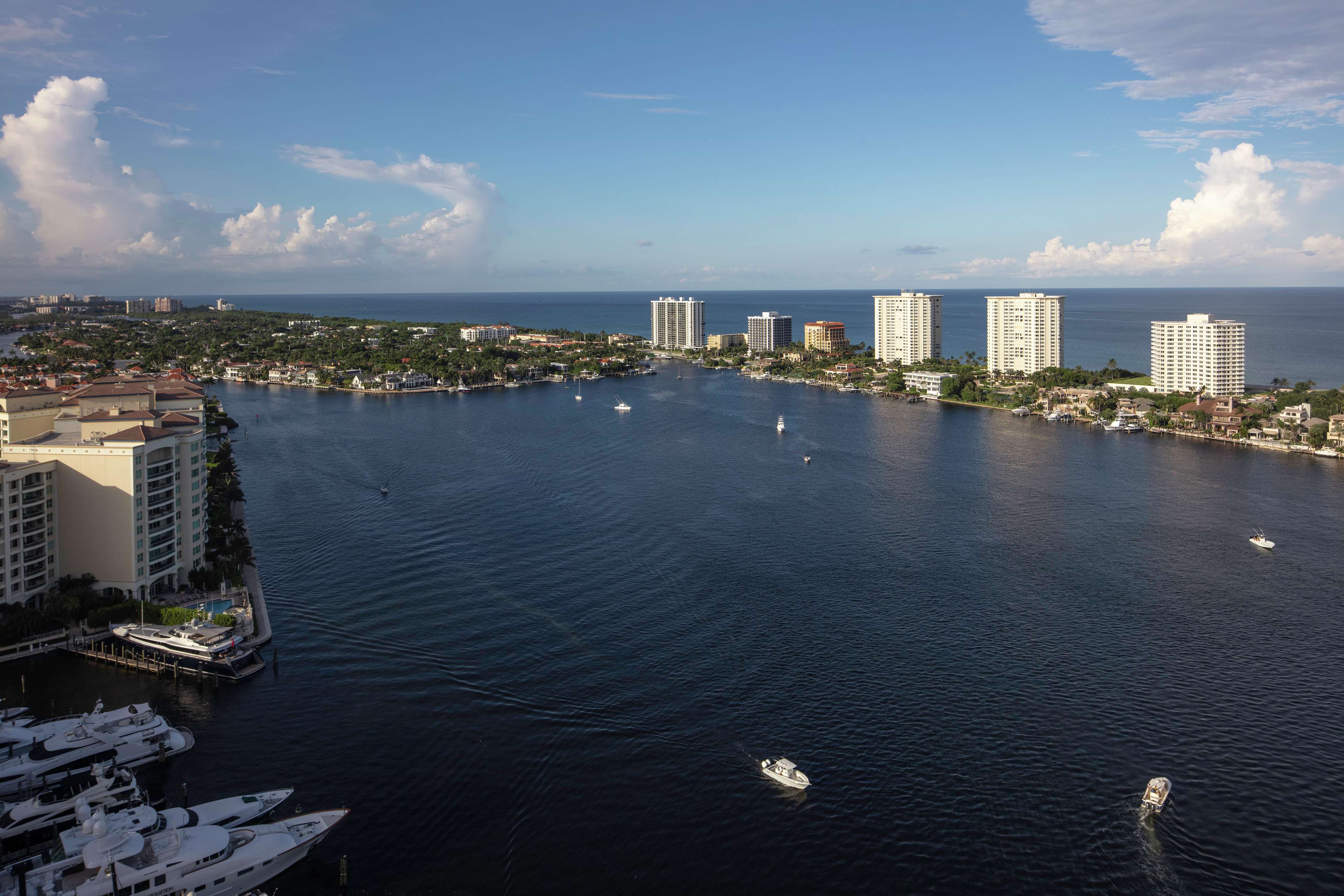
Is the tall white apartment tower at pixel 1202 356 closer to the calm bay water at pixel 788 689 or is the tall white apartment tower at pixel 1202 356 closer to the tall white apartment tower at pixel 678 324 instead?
the calm bay water at pixel 788 689

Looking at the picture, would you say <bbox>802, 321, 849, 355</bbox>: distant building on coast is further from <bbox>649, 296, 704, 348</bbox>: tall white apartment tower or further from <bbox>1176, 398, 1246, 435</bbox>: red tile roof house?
<bbox>1176, 398, 1246, 435</bbox>: red tile roof house

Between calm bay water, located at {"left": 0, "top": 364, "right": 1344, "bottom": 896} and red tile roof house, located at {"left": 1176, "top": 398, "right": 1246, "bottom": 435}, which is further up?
red tile roof house, located at {"left": 1176, "top": 398, "right": 1246, "bottom": 435}

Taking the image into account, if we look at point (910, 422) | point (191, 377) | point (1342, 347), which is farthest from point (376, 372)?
point (1342, 347)

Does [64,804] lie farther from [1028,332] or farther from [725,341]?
[725,341]

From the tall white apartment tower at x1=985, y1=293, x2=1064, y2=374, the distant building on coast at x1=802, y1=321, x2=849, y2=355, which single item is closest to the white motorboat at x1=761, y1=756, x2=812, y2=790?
the tall white apartment tower at x1=985, y1=293, x2=1064, y2=374

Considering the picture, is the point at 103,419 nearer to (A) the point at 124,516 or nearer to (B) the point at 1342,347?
(A) the point at 124,516

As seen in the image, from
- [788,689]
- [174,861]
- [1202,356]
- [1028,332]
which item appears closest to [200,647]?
[174,861]

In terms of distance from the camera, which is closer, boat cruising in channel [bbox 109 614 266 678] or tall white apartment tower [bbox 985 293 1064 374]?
boat cruising in channel [bbox 109 614 266 678]
